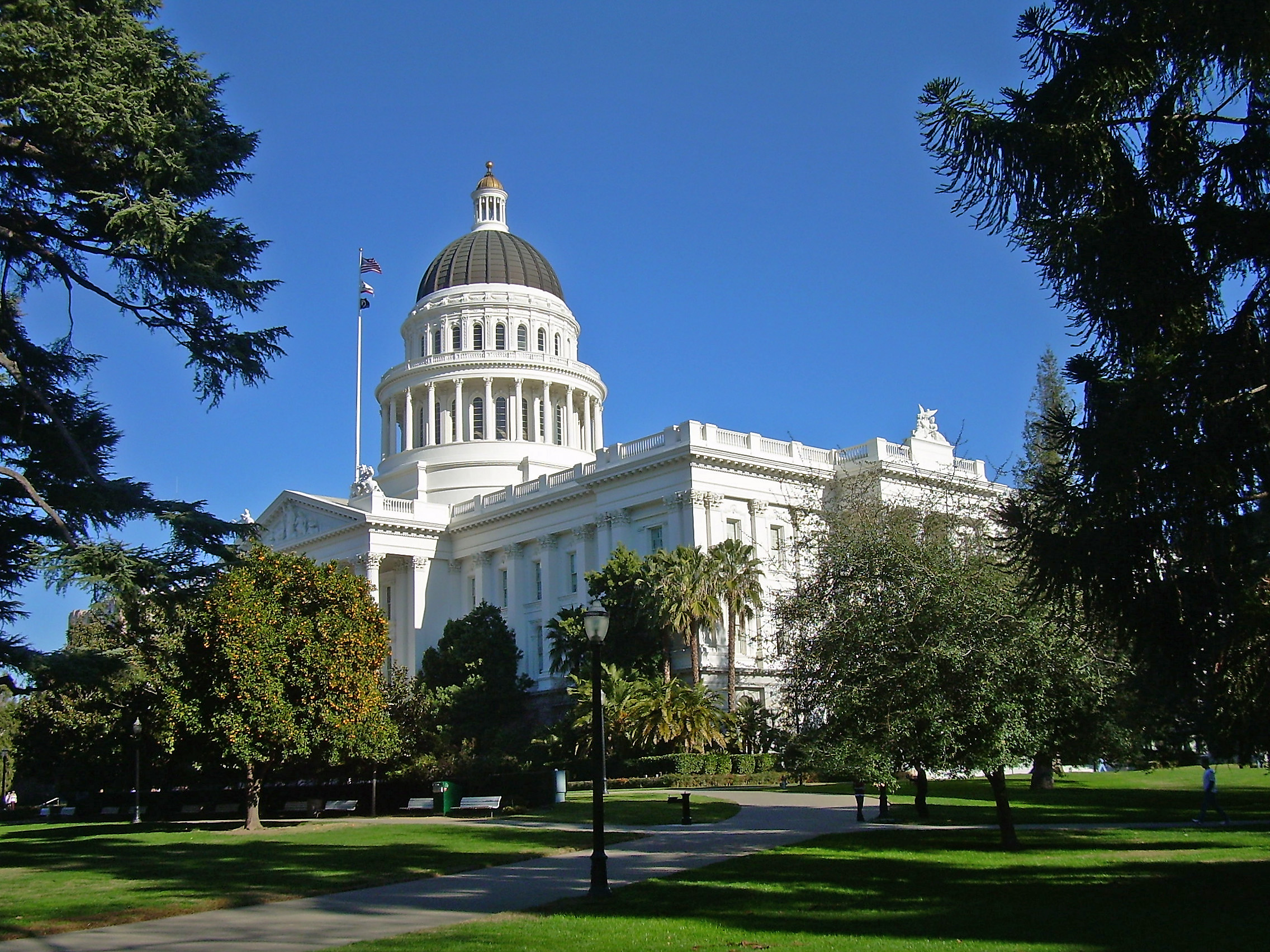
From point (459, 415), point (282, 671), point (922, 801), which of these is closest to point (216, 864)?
point (282, 671)

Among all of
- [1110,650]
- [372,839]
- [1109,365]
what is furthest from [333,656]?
[1109,365]

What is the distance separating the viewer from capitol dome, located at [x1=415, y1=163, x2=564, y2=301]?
88.1 meters

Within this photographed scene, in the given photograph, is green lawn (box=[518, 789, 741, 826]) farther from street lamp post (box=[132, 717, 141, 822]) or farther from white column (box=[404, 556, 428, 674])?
white column (box=[404, 556, 428, 674])

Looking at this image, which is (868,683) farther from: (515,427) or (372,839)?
(515,427)

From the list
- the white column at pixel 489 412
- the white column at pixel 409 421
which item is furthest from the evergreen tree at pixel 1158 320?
the white column at pixel 409 421

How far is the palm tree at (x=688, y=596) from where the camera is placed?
159 ft

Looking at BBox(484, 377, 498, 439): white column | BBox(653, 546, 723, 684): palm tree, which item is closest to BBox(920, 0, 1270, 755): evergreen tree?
BBox(653, 546, 723, 684): palm tree

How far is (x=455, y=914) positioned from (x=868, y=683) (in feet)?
26.4

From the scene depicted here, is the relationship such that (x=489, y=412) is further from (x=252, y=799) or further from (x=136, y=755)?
(x=252, y=799)

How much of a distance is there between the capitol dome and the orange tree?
54.6 m

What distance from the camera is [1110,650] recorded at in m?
21.1

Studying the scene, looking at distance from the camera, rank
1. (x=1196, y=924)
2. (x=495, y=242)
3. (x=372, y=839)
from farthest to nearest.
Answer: (x=495, y=242) → (x=372, y=839) → (x=1196, y=924)

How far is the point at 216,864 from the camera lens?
2227cm

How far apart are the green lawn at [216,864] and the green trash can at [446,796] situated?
315cm
